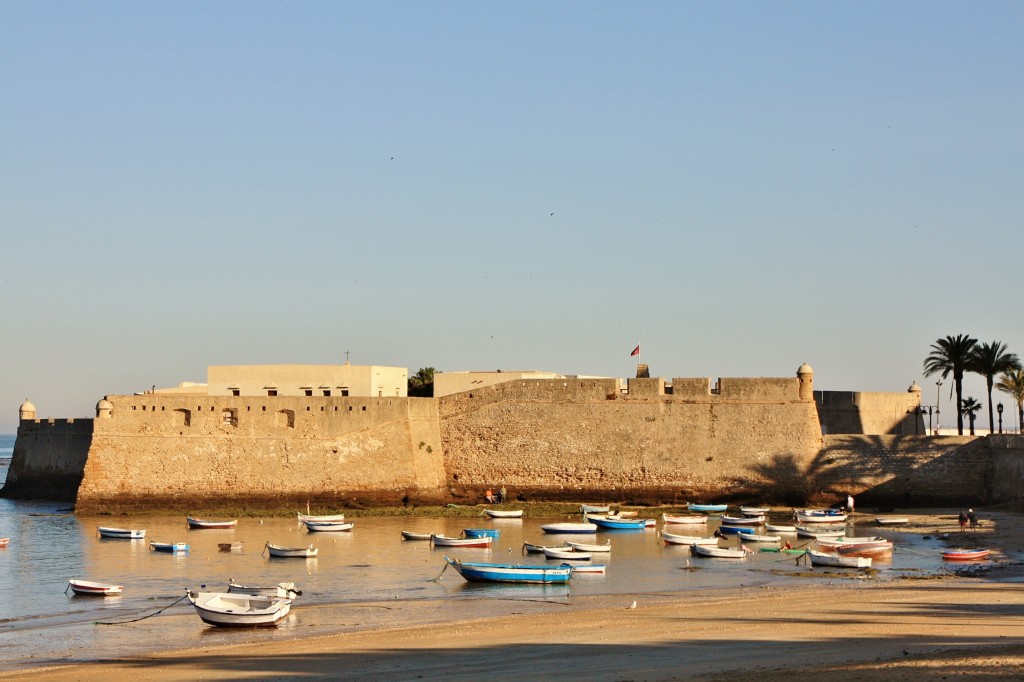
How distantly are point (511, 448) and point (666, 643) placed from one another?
78.9 ft

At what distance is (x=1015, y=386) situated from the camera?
1911 inches

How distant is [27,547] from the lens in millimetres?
35406

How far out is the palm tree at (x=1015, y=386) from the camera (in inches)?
1884

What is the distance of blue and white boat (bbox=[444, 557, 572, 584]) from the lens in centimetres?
2773

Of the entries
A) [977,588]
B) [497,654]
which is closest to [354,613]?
[497,654]

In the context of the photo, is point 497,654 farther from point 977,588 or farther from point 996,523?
point 996,523

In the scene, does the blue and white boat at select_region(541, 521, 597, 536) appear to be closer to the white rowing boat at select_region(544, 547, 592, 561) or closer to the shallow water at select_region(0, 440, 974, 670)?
the shallow water at select_region(0, 440, 974, 670)

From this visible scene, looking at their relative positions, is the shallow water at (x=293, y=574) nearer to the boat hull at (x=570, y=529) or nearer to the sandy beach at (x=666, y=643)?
the boat hull at (x=570, y=529)

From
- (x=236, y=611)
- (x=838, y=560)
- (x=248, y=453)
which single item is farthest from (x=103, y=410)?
(x=838, y=560)

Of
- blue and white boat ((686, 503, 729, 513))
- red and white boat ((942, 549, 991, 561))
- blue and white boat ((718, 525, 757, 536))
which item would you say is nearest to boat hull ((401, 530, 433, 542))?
blue and white boat ((718, 525, 757, 536))

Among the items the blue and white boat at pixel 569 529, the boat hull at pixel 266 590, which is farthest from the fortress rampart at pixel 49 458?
the boat hull at pixel 266 590

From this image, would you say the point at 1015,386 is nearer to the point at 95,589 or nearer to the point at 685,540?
the point at 685,540

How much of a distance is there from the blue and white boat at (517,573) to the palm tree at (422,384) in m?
27.0

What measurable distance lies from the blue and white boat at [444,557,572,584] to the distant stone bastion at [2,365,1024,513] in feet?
49.8
